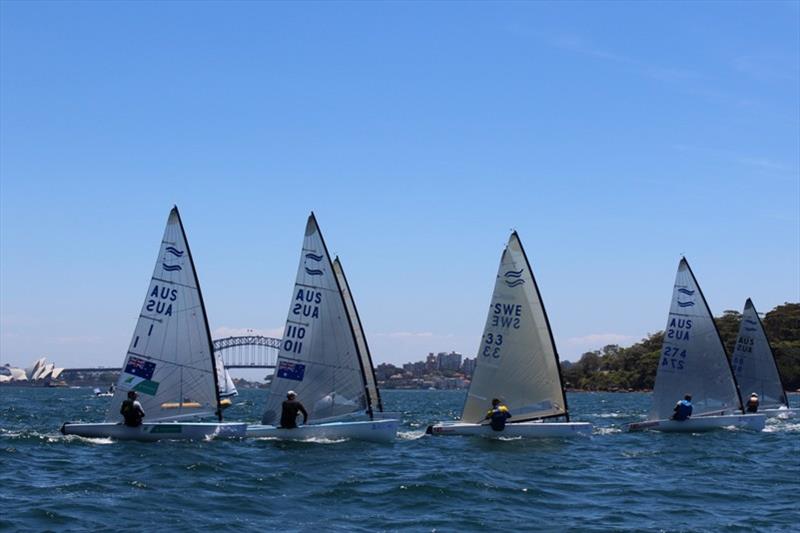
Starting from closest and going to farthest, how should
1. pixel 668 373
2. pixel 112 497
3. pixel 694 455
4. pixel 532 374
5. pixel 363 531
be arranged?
1. pixel 363 531
2. pixel 112 497
3. pixel 694 455
4. pixel 532 374
5. pixel 668 373

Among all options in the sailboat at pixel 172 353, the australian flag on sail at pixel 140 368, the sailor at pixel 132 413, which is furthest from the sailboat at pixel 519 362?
the sailor at pixel 132 413

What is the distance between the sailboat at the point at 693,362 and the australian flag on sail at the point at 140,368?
20.4 m

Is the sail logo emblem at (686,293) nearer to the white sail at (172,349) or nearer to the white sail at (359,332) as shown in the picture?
the white sail at (359,332)

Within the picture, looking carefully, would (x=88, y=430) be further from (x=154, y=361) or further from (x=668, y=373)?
(x=668, y=373)

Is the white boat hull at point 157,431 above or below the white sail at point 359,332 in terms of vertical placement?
below

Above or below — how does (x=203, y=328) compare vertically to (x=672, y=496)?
above

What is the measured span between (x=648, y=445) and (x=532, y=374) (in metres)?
4.57

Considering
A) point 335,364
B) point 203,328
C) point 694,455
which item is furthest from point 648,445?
point 203,328

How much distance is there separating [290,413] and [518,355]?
8433 mm

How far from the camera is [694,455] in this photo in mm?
30828

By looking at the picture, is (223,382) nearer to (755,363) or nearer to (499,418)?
(755,363)

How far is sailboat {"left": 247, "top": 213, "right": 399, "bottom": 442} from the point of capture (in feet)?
108

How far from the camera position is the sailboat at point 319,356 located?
32906mm

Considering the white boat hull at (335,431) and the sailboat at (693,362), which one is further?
the sailboat at (693,362)
